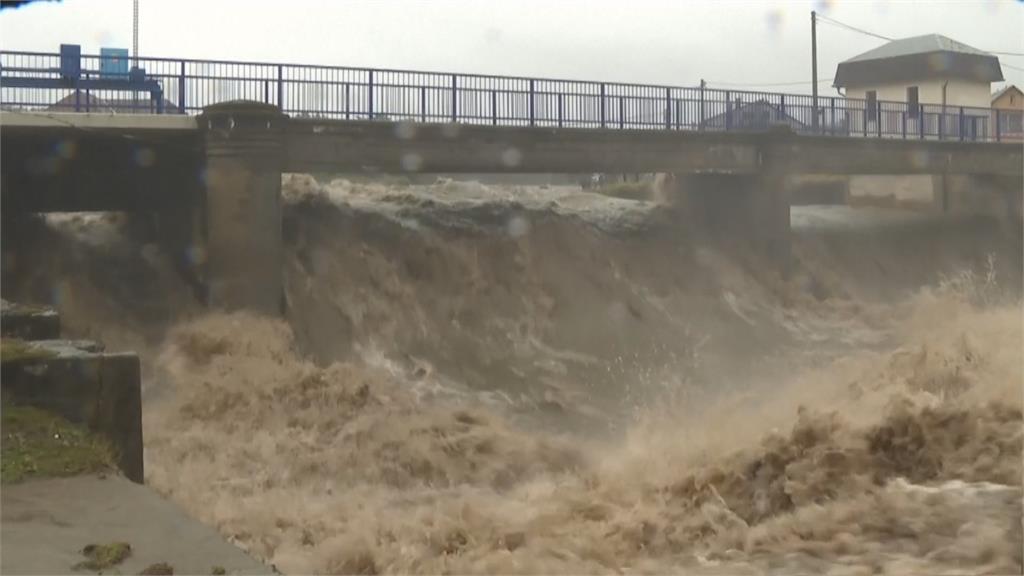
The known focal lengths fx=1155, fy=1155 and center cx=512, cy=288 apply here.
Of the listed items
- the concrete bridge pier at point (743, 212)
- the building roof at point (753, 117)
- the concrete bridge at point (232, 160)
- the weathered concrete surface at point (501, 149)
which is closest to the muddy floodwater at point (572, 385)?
the concrete bridge pier at point (743, 212)

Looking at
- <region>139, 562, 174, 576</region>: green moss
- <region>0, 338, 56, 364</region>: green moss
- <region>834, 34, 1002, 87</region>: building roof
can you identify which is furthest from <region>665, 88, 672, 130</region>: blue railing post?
<region>834, 34, 1002, 87</region>: building roof

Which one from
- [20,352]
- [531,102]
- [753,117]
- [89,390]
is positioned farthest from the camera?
[753,117]

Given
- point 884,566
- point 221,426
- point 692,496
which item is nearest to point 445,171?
point 221,426

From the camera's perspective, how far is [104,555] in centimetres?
538

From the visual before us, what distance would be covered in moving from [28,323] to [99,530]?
3.92 m

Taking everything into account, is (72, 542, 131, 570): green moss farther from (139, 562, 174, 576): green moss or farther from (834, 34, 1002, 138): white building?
(834, 34, 1002, 138): white building

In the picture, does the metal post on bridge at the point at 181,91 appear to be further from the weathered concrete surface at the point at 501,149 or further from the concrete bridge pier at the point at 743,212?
the concrete bridge pier at the point at 743,212

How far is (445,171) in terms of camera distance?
69.0 ft

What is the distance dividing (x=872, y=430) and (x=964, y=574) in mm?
2847

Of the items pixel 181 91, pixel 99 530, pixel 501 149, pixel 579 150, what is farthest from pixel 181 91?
pixel 99 530

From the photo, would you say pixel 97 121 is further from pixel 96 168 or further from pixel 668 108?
pixel 668 108

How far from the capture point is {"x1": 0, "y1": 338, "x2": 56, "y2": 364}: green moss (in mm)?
7162

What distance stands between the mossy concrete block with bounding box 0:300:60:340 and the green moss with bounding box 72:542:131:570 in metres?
3.84

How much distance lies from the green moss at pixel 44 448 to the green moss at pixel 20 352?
0.98 ft
